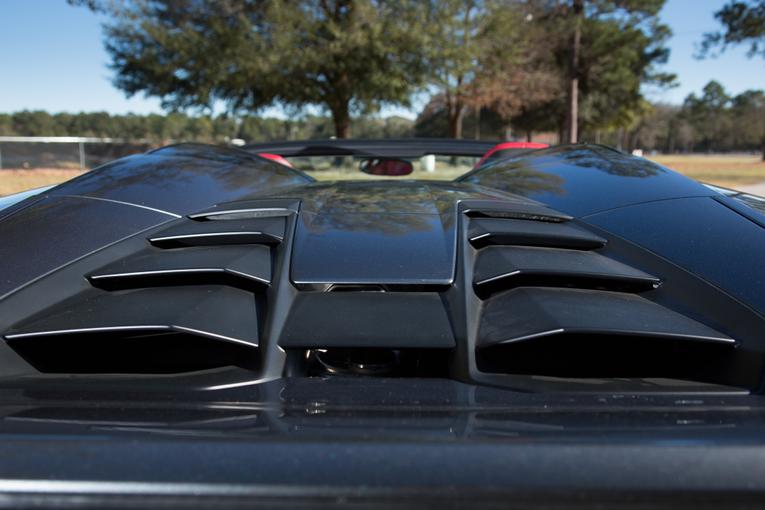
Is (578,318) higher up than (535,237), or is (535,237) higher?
(535,237)

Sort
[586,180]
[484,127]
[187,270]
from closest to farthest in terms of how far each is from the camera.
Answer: [187,270]
[586,180]
[484,127]

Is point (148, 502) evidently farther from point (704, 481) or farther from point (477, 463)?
point (704, 481)

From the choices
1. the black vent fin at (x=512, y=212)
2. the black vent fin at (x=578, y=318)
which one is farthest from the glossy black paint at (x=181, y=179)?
the black vent fin at (x=578, y=318)

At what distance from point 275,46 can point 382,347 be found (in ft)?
59.6

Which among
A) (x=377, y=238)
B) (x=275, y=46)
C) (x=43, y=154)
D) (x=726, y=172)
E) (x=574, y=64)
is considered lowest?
(x=377, y=238)

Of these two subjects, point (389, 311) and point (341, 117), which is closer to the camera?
point (389, 311)

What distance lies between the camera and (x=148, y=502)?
2.40 ft

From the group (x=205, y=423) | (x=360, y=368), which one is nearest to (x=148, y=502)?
(x=205, y=423)

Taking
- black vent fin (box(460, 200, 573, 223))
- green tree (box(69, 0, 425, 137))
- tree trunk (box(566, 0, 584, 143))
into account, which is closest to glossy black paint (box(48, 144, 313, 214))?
black vent fin (box(460, 200, 573, 223))

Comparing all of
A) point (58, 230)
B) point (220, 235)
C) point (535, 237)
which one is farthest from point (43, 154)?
point (535, 237)

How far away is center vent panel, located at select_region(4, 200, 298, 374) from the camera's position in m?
1.13

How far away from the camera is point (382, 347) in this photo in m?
1.09

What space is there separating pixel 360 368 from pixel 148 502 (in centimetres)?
55

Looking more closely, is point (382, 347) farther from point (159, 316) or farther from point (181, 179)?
point (181, 179)
